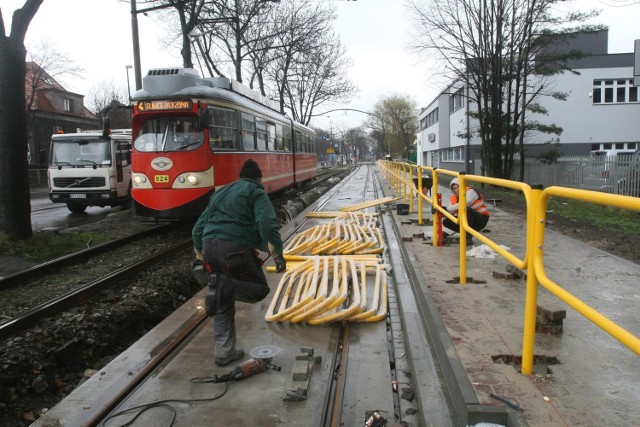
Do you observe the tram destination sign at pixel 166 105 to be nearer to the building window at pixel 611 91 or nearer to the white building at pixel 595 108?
the white building at pixel 595 108

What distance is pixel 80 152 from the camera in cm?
1653

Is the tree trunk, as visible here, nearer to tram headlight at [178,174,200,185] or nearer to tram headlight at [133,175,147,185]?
tram headlight at [133,175,147,185]

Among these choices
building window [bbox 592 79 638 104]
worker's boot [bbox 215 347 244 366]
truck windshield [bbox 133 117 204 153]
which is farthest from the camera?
building window [bbox 592 79 638 104]

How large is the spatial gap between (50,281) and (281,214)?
7.34 meters

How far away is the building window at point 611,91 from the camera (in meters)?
31.4

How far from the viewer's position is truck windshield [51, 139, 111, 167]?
53.7ft

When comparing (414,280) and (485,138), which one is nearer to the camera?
(414,280)

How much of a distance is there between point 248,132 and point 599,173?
1329 cm

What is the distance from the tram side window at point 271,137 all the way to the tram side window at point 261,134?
0.42 metres

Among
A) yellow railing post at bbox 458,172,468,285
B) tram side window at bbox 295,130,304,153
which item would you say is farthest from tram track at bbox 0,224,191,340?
tram side window at bbox 295,130,304,153

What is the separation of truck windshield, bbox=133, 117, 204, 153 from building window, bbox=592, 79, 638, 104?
29.4 metres

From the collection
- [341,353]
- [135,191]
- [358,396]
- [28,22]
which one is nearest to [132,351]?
[341,353]

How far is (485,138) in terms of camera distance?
74.9 ft

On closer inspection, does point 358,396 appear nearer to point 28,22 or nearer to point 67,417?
point 67,417
